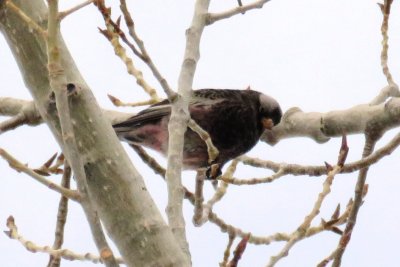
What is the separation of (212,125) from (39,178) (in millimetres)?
3387

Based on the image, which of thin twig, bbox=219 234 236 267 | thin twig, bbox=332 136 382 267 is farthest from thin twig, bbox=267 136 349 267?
thin twig, bbox=332 136 382 267

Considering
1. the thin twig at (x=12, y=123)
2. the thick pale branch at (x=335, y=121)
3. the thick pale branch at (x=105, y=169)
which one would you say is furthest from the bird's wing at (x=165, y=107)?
the thick pale branch at (x=105, y=169)

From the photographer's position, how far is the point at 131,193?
9.00ft

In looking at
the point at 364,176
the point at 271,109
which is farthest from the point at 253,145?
the point at 364,176

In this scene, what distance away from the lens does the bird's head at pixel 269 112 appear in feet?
18.7

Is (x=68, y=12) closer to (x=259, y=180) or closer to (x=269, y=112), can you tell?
(x=259, y=180)

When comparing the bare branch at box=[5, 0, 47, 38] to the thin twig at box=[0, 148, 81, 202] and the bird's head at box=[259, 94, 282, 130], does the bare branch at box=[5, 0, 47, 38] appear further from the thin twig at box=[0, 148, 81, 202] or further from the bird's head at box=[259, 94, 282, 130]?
the bird's head at box=[259, 94, 282, 130]

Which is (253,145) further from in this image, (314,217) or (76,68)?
(76,68)

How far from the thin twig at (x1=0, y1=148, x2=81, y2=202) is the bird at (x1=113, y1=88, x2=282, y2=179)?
2.76m

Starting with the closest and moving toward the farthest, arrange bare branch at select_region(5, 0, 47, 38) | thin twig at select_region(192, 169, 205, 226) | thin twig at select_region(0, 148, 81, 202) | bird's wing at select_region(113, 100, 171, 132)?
thin twig at select_region(0, 148, 81, 202) < bare branch at select_region(5, 0, 47, 38) < thin twig at select_region(192, 169, 205, 226) < bird's wing at select_region(113, 100, 171, 132)

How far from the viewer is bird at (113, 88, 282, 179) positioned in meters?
5.43

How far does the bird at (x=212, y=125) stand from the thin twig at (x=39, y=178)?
2.76 meters

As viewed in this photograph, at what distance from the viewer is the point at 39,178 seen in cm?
239

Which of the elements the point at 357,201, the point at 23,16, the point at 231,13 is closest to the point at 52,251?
the point at 23,16
